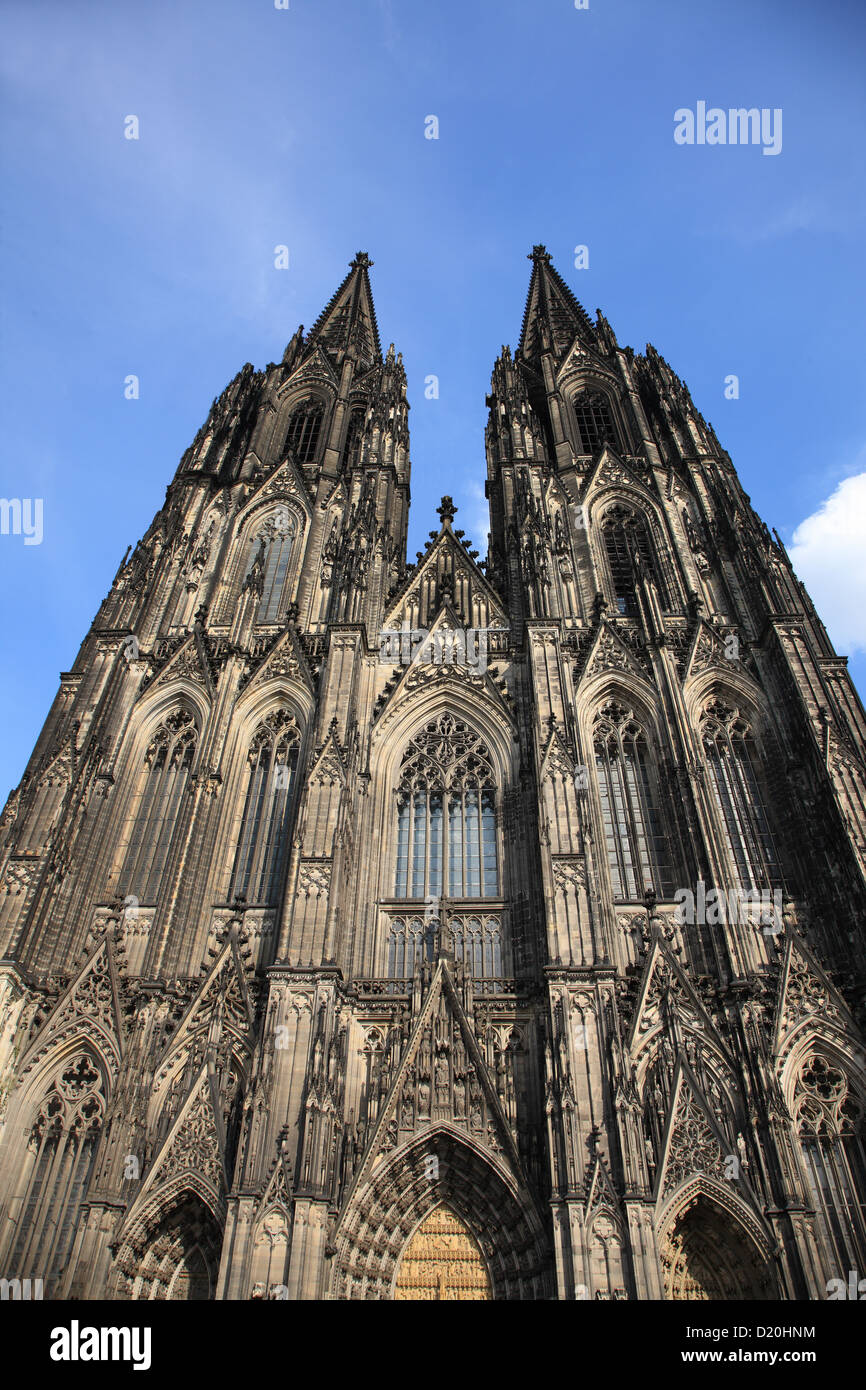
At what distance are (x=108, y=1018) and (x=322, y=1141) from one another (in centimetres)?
508

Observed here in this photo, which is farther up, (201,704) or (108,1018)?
(201,704)

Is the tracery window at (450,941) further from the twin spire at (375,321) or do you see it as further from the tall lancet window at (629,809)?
the twin spire at (375,321)

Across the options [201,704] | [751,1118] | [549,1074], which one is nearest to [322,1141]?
[549,1074]

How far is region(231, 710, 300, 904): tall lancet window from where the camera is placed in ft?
64.1

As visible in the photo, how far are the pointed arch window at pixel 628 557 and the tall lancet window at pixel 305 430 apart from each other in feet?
34.9

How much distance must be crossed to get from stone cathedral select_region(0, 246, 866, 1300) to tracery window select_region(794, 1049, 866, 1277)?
6 cm

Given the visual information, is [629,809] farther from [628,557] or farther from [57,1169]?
[57,1169]

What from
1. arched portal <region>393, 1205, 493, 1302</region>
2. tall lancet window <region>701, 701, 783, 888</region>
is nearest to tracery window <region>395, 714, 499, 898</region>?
tall lancet window <region>701, 701, 783, 888</region>

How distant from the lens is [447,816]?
→ 2058cm

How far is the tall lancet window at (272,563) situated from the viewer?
2541cm

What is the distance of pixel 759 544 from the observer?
80.0 ft

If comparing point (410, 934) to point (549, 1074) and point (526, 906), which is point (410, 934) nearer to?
point (526, 906)

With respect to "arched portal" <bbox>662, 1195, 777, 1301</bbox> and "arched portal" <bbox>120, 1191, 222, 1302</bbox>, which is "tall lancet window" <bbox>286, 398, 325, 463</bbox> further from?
"arched portal" <bbox>662, 1195, 777, 1301</bbox>
